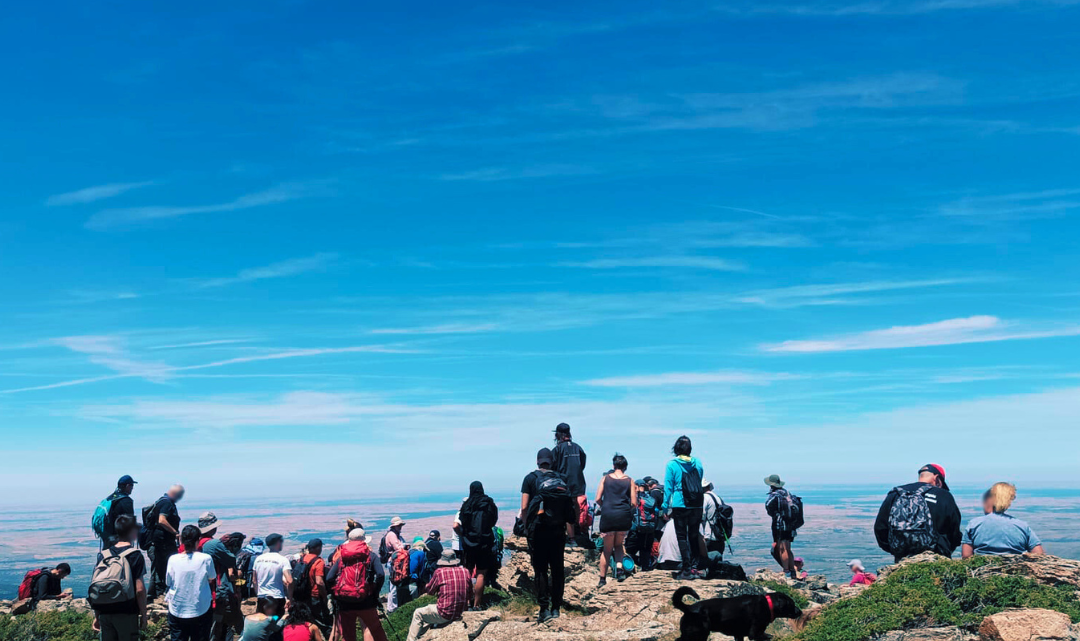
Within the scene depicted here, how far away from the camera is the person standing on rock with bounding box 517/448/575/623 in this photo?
10907mm

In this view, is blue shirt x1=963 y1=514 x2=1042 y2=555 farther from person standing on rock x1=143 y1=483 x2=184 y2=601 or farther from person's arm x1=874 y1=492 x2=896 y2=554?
person standing on rock x1=143 y1=483 x2=184 y2=601

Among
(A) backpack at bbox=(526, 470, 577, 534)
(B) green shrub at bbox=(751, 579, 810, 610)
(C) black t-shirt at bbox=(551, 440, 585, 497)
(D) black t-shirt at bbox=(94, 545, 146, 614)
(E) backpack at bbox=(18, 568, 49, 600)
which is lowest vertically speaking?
(B) green shrub at bbox=(751, 579, 810, 610)

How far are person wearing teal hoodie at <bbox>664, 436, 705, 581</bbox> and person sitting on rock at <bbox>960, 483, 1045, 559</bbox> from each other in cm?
400

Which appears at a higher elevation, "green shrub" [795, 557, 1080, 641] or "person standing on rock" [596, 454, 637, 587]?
"person standing on rock" [596, 454, 637, 587]

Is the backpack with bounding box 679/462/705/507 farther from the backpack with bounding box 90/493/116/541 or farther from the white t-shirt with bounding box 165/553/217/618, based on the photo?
the backpack with bounding box 90/493/116/541

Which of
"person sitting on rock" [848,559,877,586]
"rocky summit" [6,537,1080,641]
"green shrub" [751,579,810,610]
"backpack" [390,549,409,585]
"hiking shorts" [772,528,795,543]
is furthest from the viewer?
"backpack" [390,549,409,585]

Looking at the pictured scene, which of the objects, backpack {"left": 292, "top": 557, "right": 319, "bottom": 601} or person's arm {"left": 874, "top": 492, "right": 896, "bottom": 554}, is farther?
person's arm {"left": 874, "top": 492, "right": 896, "bottom": 554}

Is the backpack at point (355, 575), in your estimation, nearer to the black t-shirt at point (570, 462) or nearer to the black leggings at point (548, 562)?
the black leggings at point (548, 562)

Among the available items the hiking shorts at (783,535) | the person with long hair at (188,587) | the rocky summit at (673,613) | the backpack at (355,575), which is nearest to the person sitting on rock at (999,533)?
the rocky summit at (673,613)

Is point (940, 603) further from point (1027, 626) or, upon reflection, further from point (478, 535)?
point (478, 535)

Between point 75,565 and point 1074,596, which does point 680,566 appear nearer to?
point 1074,596

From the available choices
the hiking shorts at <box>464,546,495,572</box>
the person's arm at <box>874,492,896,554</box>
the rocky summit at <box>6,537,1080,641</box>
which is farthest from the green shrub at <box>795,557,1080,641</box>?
the hiking shorts at <box>464,546,495,572</box>

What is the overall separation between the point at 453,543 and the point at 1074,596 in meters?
10.3

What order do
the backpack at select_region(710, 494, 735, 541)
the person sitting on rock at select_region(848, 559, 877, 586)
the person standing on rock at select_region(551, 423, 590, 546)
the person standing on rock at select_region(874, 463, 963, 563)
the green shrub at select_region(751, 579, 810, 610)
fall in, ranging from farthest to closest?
the person sitting on rock at select_region(848, 559, 877, 586)
the backpack at select_region(710, 494, 735, 541)
the person standing on rock at select_region(551, 423, 590, 546)
the green shrub at select_region(751, 579, 810, 610)
the person standing on rock at select_region(874, 463, 963, 563)
